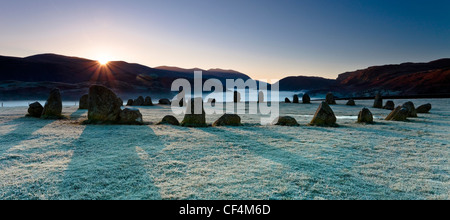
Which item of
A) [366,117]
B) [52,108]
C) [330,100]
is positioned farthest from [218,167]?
[330,100]

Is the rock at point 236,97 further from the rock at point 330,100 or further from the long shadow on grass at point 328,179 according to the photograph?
the long shadow on grass at point 328,179

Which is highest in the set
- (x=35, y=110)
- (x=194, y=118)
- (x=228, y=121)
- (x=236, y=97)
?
(x=236, y=97)

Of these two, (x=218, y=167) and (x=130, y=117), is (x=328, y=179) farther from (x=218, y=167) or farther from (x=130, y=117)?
(x=130, y=117)

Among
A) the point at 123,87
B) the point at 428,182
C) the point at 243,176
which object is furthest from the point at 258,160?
the point at 123,87

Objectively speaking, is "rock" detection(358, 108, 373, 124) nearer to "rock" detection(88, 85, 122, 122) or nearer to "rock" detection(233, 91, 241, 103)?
"rock" detection(88, 85, 122, 122)

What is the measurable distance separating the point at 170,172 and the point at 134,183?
632mm

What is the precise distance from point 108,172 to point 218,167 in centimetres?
187

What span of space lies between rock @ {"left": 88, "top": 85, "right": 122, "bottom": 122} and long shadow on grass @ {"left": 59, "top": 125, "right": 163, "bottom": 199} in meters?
3.54

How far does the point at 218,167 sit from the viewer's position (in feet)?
13.0

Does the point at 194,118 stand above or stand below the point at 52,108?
below

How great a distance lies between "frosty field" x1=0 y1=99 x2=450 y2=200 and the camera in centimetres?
294

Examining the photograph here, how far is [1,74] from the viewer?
3098 inches

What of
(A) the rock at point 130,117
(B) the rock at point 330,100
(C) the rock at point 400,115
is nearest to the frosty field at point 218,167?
(A) the rock at point 130,117

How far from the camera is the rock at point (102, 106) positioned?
919cm
